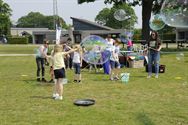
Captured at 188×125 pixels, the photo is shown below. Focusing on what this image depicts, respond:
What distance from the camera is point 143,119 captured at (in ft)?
30.6

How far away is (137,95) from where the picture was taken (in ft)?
41.9

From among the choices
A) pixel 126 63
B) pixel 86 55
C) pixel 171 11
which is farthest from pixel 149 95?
pixel 126 63

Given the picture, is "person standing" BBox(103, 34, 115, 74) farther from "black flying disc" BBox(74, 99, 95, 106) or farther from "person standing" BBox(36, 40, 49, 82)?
"black flying disc" BBox(74, 99, 95, 106)

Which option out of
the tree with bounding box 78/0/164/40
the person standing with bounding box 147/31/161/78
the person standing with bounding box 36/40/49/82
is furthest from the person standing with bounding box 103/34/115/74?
the tree with bounding box 78/0/164/40

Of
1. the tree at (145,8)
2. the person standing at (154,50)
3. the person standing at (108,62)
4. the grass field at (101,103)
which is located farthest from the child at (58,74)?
the tree at (145,8)

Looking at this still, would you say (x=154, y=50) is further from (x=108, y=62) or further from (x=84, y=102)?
(x=84, y=102)

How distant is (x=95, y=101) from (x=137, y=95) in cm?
165

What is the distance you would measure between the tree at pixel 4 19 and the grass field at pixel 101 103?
356 ft

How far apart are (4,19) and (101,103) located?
4609 inches

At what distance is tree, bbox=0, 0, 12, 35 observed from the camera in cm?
12244

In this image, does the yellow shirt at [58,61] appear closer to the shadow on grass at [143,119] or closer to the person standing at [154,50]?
the shadow on grass at [143,119]

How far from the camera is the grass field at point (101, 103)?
368 inches

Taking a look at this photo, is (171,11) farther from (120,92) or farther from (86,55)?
(86,55)

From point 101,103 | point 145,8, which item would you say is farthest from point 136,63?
point 145,8
